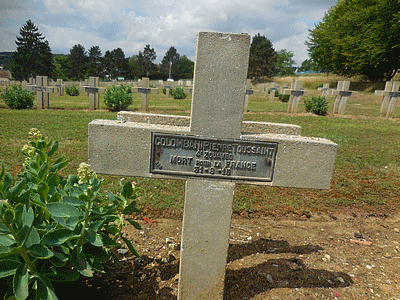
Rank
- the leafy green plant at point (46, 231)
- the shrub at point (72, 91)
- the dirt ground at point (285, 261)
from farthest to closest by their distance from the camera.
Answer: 1. the shrub at point (72, 91)
2. the dirt ground at point (285, 261)
3. the leafy green plant at point (46, 231)

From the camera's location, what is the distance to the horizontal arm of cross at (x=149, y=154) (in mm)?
A: 2020

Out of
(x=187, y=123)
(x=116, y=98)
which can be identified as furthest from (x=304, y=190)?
(x=116, y=98)

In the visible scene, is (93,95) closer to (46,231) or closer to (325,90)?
(46,231)

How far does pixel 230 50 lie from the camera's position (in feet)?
6.19

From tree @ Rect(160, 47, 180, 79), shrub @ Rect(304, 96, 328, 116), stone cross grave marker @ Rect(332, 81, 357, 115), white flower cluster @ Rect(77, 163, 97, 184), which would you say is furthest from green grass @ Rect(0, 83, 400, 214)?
tree @ Rect(160, 47, 180, 79)

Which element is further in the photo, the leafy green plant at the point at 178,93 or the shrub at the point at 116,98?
the leafy green plant at the point at 178,93

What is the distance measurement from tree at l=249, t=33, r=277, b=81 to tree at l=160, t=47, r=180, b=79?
23.7 metres

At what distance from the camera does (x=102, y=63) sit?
8212cm

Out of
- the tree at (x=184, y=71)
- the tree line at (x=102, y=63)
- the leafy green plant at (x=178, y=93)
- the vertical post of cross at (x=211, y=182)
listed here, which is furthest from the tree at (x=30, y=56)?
the vertical post of cross at (x=211, y=182)

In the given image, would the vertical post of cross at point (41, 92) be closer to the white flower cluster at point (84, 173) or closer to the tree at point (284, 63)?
the white flower cluster at point (84, 173)

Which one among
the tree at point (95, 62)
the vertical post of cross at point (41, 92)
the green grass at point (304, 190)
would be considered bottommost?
the green grass at point (304, 190)

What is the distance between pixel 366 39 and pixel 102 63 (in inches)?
2630

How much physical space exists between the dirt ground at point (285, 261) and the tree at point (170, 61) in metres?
83.9

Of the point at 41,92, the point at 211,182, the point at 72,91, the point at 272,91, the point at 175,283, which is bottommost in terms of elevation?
the point at 175,283
